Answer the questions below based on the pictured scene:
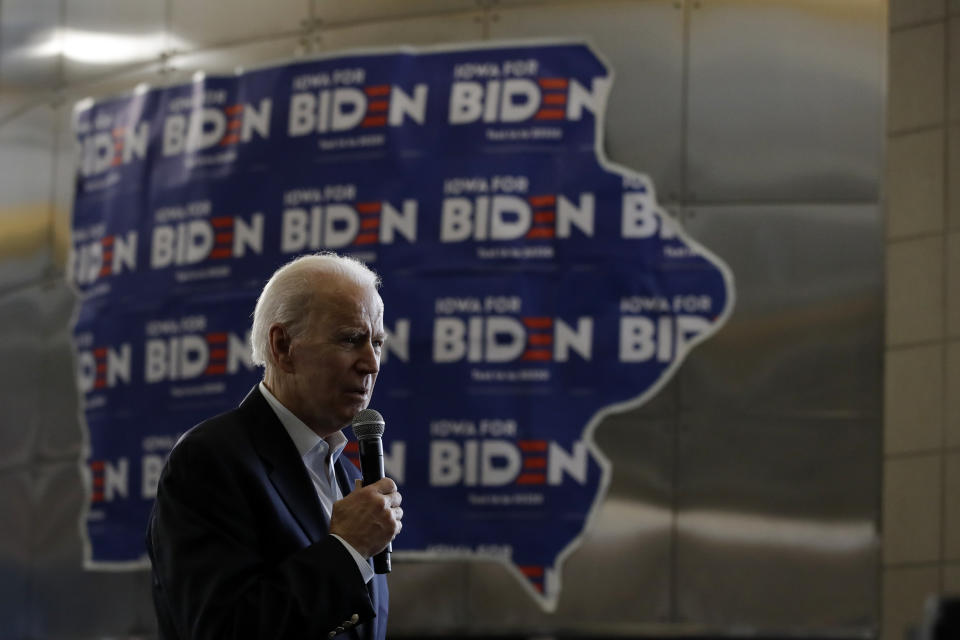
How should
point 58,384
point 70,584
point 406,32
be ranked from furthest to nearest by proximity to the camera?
1. point 58,384
2. point 70,584
3. point 406,32

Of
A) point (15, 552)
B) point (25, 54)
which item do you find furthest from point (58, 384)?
point (25, 54)

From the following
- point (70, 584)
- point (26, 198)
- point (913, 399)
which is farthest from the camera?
point (26, 198)

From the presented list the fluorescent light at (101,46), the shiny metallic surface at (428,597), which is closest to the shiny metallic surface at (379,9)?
the fluorescent light at (101,46)

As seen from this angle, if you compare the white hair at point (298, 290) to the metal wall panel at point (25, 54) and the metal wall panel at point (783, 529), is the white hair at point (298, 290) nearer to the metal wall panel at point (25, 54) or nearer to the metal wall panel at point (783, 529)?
the metal wall panel at point (783, 529)

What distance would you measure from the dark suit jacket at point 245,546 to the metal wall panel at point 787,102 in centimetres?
448

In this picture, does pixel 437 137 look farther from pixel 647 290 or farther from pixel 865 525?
pixel 865 525

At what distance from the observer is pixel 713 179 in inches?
286

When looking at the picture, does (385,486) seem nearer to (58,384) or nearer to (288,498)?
(288,498)

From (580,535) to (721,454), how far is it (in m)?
0.77

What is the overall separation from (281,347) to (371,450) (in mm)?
297

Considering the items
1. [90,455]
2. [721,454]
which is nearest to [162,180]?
[90,455]

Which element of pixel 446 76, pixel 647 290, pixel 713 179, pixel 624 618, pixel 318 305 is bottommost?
pixel 624 618

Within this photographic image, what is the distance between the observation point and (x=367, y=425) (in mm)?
3227

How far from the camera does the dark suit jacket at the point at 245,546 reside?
2836 millimetres
